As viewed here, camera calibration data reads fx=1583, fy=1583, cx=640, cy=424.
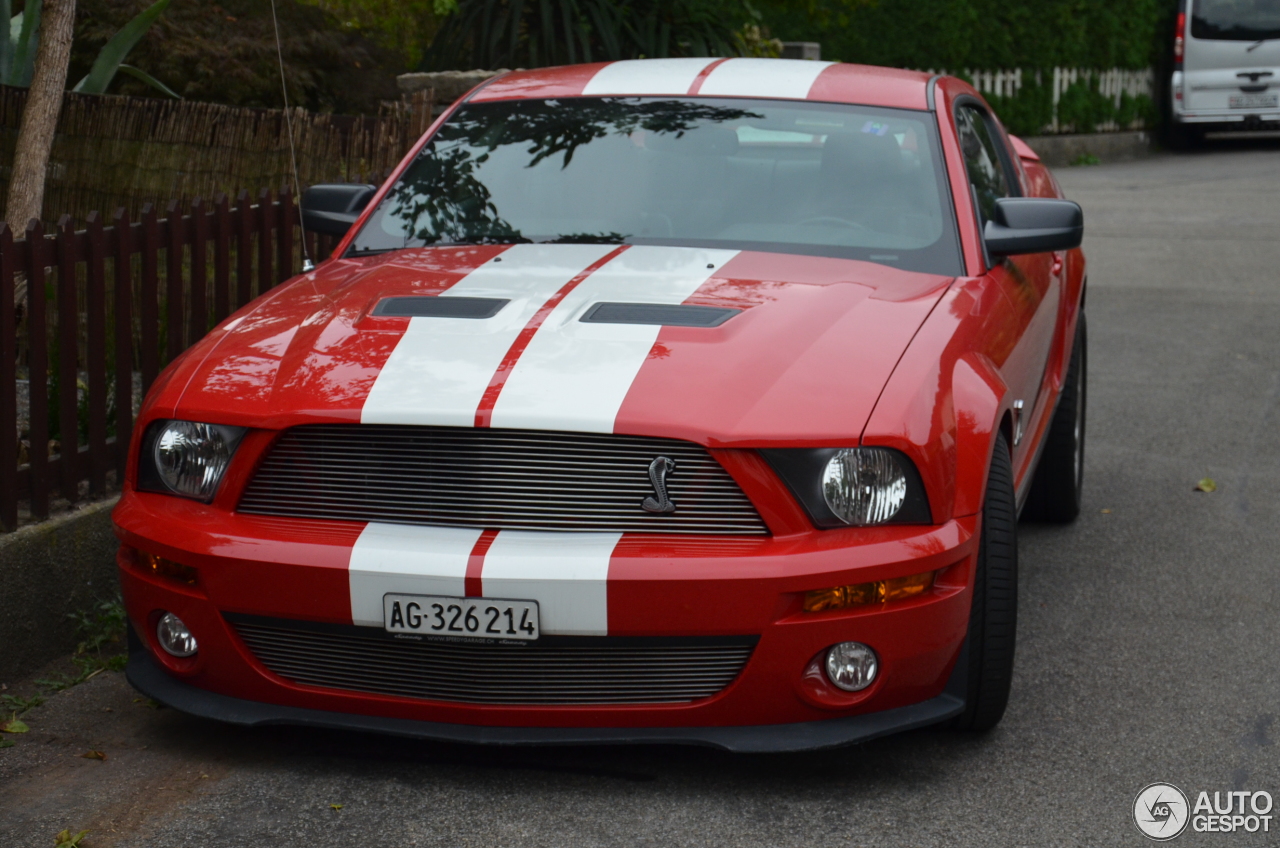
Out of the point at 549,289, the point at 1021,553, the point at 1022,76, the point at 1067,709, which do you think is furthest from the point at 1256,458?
the point at 1022,76

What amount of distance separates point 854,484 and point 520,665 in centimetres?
77

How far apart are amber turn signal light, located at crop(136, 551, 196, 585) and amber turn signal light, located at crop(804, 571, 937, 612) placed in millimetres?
1303

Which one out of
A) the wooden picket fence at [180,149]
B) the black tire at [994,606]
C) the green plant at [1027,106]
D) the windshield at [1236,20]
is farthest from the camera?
the windshield at [1236,20]

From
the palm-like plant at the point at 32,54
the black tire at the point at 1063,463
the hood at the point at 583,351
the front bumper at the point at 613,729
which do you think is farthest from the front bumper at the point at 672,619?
the palm-like plant at the point at 32,54

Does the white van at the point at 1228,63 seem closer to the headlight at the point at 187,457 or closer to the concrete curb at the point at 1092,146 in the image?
the concrete curb at the point at 1092,146

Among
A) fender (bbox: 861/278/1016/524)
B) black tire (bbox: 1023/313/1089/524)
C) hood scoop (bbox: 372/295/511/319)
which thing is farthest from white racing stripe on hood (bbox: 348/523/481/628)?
black tire (bbox: 1023/313/1089/524)

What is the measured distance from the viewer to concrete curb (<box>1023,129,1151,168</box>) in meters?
23.0

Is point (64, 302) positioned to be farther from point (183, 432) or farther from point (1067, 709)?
point (1067, 709)

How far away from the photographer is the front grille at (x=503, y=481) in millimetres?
3154

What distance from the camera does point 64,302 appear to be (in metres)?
4.51

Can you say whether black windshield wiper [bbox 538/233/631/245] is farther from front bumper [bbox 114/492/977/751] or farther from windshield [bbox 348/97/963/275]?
front bumper [bbox 114/492/977/751]

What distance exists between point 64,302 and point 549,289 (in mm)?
1586

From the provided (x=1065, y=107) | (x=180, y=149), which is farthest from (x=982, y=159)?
(x=1065, y=107)

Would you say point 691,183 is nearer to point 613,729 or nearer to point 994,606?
point 994,606
